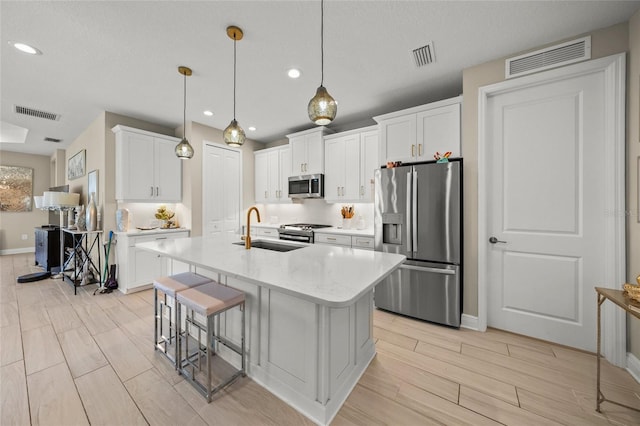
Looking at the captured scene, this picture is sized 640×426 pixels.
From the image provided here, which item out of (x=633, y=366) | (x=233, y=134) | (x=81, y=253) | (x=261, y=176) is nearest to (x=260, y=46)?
(x=233, y=134)

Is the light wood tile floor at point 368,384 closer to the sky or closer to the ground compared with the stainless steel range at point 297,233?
closer to the ground

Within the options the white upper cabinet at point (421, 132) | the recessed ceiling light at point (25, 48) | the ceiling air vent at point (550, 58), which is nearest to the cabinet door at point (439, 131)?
the white upper cabinet at point (421, 132)

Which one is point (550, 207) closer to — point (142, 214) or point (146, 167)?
point (146, 167)

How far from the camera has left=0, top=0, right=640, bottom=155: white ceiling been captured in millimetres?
1804

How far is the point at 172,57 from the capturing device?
7.77 ft

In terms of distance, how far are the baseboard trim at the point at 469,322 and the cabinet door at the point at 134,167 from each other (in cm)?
478

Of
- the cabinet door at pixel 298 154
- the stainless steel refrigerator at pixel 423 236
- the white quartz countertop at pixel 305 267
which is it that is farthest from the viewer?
the cabinet door at pixel 298 154

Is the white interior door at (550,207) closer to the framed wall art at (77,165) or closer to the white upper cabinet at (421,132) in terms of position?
the white upper cabinet at (421,132)

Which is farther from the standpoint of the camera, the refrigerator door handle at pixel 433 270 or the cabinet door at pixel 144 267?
the cabinet door at pixel 144 267

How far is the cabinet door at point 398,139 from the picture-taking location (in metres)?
2.98

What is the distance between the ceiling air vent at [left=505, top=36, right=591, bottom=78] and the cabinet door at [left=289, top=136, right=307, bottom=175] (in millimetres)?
2905

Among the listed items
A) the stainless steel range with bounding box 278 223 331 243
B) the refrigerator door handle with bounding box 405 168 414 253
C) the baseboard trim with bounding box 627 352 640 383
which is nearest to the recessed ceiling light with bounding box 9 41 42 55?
the stainless steel range with bounding box 278 223 331 243

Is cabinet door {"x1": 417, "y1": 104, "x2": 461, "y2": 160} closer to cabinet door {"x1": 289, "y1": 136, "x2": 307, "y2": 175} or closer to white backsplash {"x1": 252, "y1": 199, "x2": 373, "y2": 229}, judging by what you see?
white backsplash {"x1": 252, "y1": 199, "x2": 373, "y2": 229}

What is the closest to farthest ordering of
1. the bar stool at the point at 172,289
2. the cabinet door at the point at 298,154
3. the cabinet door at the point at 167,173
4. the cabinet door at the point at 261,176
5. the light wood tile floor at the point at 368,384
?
the light wood tile floor at the point at 368,384 → the bar stool at the point at 172,289 → the cabinet door at the point at 167,173 → the cabinet door at the point at 298,154 → the cabinet door at the point at 261,176
